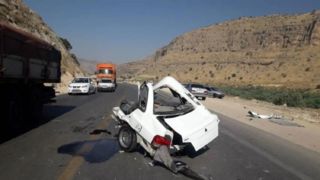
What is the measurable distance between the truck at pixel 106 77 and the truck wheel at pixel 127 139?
41.3 metres

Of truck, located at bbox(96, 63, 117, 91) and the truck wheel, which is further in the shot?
truck, located at bbox(96, 63, 117, 91)

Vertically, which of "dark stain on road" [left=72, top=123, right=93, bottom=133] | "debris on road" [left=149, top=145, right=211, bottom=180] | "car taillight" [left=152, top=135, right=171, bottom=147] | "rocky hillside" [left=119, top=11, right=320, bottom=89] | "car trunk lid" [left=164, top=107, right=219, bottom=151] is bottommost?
"dark stain on road" [left=72, top=123, right=93, bottom=133]

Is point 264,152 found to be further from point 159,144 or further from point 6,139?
point 6,139

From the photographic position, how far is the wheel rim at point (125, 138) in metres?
10.2

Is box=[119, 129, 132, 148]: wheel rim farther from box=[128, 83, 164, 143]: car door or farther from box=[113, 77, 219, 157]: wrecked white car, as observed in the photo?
box=[128, 83, 164, 143]: car door

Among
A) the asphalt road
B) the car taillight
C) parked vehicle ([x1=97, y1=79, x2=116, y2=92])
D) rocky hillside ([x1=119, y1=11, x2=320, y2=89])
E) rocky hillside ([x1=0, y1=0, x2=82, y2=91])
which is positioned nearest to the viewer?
the asphalt road

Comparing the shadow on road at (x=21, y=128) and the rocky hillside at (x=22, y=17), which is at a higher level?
the rocky hillside at (x=22, y=17)

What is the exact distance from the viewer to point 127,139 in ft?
33.7

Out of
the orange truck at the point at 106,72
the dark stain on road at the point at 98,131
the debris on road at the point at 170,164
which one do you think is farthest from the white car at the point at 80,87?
the debris on road at the point at 170,164

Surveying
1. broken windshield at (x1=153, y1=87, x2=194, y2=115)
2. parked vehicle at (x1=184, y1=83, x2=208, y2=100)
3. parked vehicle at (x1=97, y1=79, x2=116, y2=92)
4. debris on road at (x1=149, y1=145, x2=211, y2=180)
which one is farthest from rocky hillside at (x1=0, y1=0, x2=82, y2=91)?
debris on road at (x1=149, y1=145, x2=211, y2=180)

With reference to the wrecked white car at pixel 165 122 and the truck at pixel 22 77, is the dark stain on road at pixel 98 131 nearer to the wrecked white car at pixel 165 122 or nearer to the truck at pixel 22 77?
the truck at pixel 22 77

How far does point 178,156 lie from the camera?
9859 millimetres

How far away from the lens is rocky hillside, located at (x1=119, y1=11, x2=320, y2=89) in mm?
A: 100338

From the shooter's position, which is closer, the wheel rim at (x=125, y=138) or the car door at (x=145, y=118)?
the car door at (x=145, y=118)
